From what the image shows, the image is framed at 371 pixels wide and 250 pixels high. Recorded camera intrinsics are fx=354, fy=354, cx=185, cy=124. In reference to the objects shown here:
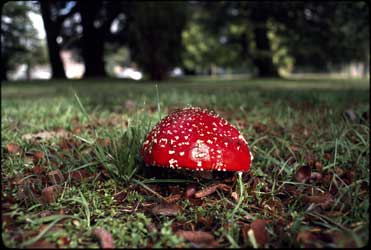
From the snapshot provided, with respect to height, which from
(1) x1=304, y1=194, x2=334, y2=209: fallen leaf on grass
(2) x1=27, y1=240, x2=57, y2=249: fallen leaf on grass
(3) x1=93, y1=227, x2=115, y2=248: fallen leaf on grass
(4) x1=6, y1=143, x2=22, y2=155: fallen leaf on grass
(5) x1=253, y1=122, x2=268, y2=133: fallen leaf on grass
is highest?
(4) x1=6, y1=143, x2=22, y2=155: fallen leaf on grass

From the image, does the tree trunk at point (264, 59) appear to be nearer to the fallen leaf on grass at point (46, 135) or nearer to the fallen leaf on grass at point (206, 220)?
the fallen leaf on grass at point (46, 135)

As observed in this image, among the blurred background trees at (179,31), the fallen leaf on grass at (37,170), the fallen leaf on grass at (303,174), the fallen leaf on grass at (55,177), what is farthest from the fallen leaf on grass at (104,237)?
the blurred background trees at (179,31)

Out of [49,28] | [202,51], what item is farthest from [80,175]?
[202,51]

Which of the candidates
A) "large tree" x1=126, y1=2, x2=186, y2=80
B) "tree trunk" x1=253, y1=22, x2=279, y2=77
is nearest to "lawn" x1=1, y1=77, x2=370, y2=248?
"large tree" x1=126, y1=2, x2=186, y2=80

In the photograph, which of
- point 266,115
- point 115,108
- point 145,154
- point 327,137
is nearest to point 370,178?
point 327,137

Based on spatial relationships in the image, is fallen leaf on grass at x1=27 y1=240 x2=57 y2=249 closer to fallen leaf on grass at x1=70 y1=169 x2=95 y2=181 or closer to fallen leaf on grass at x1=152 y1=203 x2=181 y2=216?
fallen leaf on grass at x1=152 y1=203 x2=181 y2=216

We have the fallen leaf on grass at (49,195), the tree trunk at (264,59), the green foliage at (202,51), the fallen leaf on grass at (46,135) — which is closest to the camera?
the fallen leaf on grass at (49,195)

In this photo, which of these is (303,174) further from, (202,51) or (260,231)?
(202,51)
